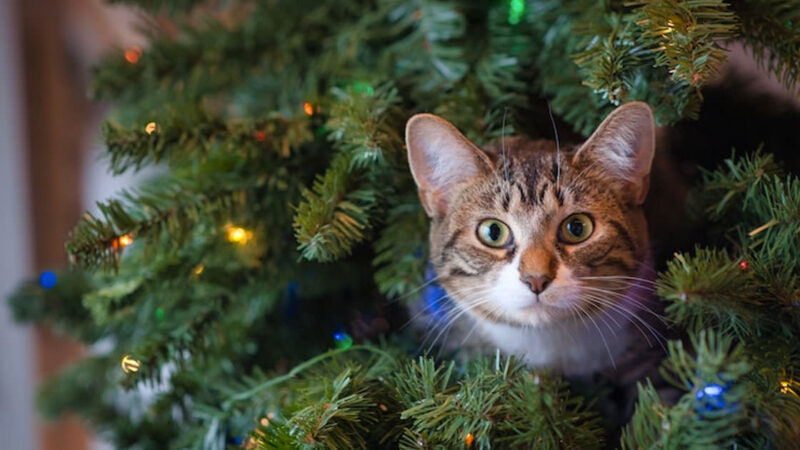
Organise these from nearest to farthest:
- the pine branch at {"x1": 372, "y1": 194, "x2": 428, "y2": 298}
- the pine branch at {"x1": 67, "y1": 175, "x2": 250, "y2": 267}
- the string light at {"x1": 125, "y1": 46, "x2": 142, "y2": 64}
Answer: the pine branch at {"x1": 67, "y1": 175, "x2": 250, "y2": 267} → the pine branch at {"x1": 372, "y1": 194, "x2": 428, "y2": 298} → the string light at {"x1": 125, "y1": 46, "x2": 142, "y2": 64}

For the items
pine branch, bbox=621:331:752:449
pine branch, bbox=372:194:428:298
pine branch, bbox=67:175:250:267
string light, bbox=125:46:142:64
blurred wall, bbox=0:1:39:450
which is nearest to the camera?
pine branch, bbox=621:331:752:449

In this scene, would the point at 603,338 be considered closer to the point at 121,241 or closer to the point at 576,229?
the point at 576,229

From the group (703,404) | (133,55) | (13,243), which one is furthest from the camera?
(13,243)

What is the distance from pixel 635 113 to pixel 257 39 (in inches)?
22.7

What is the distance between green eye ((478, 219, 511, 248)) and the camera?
753 mm

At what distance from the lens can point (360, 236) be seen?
68 cm

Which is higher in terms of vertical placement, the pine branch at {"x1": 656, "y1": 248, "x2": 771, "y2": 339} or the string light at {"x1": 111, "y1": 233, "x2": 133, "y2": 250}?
the string light at {"x1": 111, "y1": 233, "x2": 133, "y2": 250}

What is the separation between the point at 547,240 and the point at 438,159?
0.16 metres

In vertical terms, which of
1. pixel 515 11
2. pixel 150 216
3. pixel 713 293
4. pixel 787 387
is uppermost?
pixel 515 11

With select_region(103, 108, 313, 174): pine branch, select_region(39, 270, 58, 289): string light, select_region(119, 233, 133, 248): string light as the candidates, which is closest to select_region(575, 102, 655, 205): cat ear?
select_region(103, 108, 313, 174): pine branch

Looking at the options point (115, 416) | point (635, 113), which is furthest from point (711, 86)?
point (115, 416)

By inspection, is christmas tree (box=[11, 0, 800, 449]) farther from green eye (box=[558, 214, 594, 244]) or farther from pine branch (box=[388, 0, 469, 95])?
green eye (box=[558, 214, 594, 244])

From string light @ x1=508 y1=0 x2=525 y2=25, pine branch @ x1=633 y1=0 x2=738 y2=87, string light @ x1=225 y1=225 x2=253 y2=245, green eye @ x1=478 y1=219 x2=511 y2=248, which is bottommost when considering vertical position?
green eye @ x1=478 y1=219 x2=511 y2=248

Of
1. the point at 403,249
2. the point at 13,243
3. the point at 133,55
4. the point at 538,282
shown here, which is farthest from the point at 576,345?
the point at 13,243
